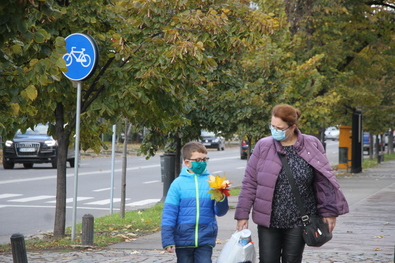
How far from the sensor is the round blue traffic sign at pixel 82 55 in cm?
849

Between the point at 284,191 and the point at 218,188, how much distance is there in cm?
49

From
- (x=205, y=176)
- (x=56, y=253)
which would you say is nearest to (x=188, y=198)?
(x=205, y=176)

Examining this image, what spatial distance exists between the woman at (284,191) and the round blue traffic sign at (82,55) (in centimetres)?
396

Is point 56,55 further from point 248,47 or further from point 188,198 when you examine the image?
point 248,47

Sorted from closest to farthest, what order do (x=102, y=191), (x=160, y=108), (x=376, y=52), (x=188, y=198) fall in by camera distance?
(x=188, y=198), (x=160, y=108), (x=102, y=191), (x=376, y=52)

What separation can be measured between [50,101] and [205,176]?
4.20 m

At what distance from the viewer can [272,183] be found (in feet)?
16.2

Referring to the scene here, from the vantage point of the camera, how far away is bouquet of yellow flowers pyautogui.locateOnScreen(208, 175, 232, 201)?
4856 millimetres

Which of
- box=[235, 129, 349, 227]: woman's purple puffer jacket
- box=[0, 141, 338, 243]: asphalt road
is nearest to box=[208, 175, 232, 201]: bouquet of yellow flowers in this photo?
box=[235, 129, 349, 227]: woman's purple puffer jacket

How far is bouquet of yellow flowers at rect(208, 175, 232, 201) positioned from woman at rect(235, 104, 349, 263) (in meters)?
0.22

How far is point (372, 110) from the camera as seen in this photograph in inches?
1241

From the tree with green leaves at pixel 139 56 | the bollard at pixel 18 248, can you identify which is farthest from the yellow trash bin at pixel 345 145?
the bollard at pixel 18 248

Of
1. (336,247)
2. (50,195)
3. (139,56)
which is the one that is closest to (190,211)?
(336,247)

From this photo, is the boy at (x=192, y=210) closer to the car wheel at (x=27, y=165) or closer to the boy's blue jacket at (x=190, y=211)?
the boy's blue jacket at (x=190, y=211)
